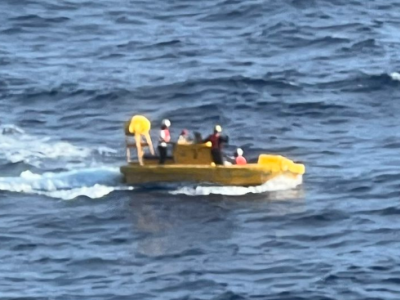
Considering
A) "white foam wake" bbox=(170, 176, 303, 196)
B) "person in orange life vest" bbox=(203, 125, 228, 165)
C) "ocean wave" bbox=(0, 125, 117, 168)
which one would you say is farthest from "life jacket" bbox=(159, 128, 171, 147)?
"ocean wave" bbox=(0, 125, 117, 168)

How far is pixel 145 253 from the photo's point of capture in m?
50.7

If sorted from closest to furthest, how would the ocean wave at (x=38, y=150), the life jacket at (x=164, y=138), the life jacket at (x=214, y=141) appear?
the life jacket at (x=214, y=141)
the life jacket at (x=164, y=138)
the ocean wave at (x=38, y=150)

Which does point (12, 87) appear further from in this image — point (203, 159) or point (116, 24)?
point (203, 159)

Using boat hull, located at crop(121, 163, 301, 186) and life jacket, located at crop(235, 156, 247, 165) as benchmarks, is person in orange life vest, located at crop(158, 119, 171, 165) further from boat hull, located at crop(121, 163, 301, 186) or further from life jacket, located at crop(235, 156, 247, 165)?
life jacket, located at crop(235, 156, 247, 165)

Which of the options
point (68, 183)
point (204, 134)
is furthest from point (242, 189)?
point (204, 134)

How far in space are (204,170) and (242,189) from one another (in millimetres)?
1578

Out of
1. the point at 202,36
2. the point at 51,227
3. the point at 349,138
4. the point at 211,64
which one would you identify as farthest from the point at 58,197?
the point at 202,36

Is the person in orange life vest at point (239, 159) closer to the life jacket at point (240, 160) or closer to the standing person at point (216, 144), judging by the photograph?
the life jacket at point (240, 160)

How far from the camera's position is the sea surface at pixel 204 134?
48.8m

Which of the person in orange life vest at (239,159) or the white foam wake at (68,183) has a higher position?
the person in orange life vest at (239,159)

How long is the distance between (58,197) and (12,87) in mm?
17453

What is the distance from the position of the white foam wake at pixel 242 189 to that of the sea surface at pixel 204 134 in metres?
0.09

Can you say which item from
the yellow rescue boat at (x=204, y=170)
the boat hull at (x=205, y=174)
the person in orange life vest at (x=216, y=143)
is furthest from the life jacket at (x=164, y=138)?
the person in orange life vest at (x=216, y=143)

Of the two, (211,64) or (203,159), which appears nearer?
(203,159)
